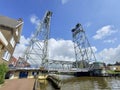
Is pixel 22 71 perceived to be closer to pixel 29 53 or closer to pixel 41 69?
pixel 41 69

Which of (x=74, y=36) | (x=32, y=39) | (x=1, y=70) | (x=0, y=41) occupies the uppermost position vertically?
(x=74, y=36)

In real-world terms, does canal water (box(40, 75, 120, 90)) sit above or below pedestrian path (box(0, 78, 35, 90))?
below

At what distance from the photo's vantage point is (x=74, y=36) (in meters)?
77.9

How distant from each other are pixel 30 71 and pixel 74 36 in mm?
42102

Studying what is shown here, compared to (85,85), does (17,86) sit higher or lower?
higher

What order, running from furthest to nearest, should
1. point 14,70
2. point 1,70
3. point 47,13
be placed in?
point 47,13 → point 14,70 → point 1,70

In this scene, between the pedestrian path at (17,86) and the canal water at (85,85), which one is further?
the canal water at (85,85)

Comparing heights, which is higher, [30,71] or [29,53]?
[29,53]

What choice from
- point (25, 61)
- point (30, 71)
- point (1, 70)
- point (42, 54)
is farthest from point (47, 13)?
point (1, 70)

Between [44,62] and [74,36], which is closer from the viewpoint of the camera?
[44,62]

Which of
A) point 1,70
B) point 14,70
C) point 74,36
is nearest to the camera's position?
point 1,70

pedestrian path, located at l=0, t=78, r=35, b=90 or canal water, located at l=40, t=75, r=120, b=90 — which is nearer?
pedestrian path, located at l=0, t=78, r=35, b=90

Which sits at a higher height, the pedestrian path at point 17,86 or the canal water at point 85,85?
the pedestrian path at point 17,86

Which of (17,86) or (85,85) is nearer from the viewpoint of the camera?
(17,86)
